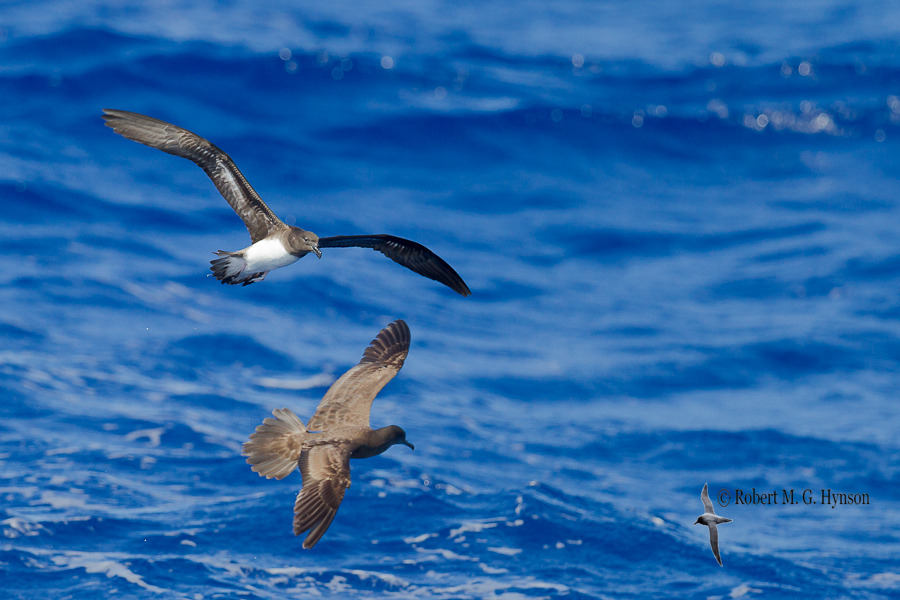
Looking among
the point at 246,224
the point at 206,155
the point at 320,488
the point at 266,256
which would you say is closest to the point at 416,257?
the point at 266,256

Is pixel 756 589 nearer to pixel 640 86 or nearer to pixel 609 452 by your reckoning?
pixel 609 452

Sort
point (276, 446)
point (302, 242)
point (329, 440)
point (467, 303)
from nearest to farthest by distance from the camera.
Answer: point (302, 242)
point (276, 446)
point (329, 440)
point (467, 303)

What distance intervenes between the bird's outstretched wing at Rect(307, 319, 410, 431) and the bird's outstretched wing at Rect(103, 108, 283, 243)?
202 cm

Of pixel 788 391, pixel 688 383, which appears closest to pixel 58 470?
pixel 688 383

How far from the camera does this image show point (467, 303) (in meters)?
25.9

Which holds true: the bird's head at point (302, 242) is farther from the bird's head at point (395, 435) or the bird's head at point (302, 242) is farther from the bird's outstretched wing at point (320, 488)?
the bird's head at point (395, 435)

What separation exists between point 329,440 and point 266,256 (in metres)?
1.89

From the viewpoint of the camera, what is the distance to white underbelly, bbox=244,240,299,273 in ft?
29.8

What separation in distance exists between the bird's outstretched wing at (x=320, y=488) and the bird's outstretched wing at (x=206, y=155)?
1978 mm

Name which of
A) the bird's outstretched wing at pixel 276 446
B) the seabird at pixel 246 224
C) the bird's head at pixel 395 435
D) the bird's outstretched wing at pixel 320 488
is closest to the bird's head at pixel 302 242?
the seabird at pixel 246 224

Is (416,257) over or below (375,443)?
over

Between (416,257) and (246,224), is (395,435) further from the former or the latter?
(246,224)

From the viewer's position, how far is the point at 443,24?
35.7 metres

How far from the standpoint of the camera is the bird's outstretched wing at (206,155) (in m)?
9.41
